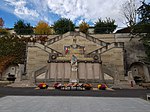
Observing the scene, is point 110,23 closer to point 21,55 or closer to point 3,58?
point 21,55

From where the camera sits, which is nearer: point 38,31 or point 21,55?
point 21,55

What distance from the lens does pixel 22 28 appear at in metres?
46.8

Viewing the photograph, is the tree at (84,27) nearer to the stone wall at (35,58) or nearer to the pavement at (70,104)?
the stone wall at (35,58)

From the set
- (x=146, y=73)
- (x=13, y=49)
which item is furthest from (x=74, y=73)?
(x=146, y=73)

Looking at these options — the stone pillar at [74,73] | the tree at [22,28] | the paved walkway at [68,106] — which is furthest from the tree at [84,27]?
the paved walkway at [68,106]

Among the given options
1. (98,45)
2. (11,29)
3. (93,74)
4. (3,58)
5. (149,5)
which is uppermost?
(11,29)

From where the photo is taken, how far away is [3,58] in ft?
106

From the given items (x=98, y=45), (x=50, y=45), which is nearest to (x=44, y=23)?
(x=50, y=45)

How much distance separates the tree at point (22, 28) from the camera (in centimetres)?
4572

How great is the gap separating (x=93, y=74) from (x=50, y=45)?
537 inches

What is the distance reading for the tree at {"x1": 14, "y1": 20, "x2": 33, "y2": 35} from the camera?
150 feet

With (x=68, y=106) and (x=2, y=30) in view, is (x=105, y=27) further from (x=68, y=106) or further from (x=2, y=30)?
(x=68, y=106)

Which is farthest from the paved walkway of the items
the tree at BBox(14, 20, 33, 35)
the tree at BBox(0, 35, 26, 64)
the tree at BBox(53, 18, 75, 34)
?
the tree at BBox(14, 20, 33, 35)

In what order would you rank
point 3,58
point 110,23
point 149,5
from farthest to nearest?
point 110,23, point 3,58, point 149,5
